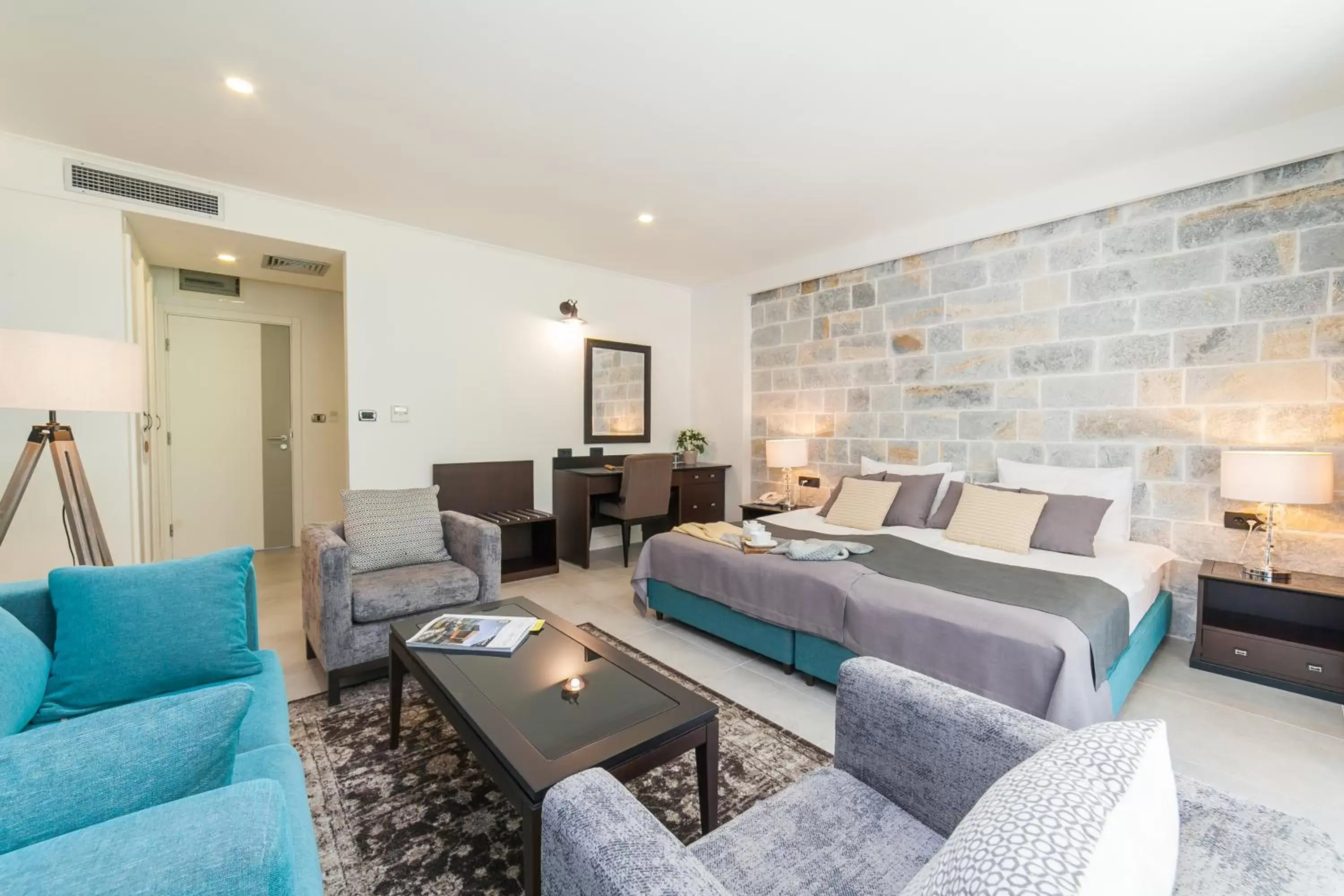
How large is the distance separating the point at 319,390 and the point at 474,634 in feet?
14.2

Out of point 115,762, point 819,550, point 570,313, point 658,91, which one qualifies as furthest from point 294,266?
point 115,762

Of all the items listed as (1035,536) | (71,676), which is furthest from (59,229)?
(1035,536)

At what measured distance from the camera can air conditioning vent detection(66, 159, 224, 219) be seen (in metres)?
3.02

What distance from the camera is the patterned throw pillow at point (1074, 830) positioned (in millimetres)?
504

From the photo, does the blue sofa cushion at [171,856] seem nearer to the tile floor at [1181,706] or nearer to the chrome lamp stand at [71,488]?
the tile floor at [1181,706]

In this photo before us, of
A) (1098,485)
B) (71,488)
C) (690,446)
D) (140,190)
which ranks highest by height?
(140,190)

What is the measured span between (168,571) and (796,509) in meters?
3.82

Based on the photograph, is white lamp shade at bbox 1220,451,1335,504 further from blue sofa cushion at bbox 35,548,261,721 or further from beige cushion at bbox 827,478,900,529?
blue sofa cushion at bbox 35,548,261,721

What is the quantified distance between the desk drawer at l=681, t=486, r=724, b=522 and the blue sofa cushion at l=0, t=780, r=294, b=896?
4.51 metres

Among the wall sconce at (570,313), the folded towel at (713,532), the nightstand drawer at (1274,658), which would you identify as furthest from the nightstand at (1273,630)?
the wall sconce at (570,313)

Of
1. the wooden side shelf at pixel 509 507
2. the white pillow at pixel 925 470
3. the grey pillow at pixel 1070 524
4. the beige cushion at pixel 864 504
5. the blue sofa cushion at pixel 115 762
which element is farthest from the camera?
the wooden side shelf at pixel 509 507

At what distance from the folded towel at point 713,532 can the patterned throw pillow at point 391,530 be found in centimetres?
139

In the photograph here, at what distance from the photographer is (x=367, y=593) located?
97.4 inches

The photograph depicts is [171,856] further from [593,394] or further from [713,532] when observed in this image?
[593,394]
